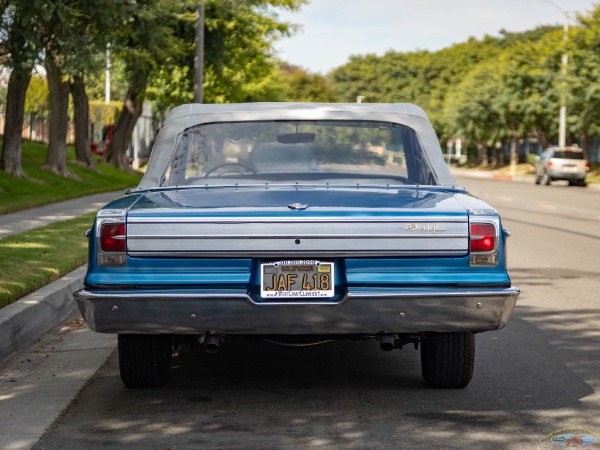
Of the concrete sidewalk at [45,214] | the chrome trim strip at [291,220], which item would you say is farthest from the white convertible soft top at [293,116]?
the concrete sidewalk at [45,214]

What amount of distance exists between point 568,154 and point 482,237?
43230 millimetres

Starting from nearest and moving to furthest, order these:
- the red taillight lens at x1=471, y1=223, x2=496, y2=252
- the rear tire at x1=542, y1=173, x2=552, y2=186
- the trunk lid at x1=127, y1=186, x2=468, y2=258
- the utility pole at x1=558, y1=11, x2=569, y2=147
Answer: the trunk lid at x1=127, y1=186, x2=468, y2=258 < the red taillight lens at x1=471, y1=223, x2=496, y2=252 < the rear tire at x1=542, y1=173, x2=552, y2=186 < the utility pole at x1=558, y1=11, x2=569, y2=147

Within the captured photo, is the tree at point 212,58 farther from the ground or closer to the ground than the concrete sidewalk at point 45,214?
farther from the ground

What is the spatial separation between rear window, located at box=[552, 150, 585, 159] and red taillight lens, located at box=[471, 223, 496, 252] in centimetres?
4299

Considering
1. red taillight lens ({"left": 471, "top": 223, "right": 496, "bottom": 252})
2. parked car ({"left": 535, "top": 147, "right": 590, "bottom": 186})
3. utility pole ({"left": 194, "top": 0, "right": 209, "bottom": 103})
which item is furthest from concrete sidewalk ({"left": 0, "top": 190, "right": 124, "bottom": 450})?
parked car ({"left": 535, "top": 147, "right": 590, "bottom": 186})

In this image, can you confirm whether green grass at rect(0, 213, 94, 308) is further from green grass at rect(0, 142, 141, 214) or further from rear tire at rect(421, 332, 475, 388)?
green grass at rect(0, 142, 141, 214)

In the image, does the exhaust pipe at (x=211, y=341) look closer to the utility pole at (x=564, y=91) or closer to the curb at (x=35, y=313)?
the curb at (x=35, y=313)

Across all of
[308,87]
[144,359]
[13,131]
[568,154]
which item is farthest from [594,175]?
[308,87]

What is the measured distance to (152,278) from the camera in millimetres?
5918

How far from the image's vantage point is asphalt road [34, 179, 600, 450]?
557 cm

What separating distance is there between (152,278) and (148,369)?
0.88 m

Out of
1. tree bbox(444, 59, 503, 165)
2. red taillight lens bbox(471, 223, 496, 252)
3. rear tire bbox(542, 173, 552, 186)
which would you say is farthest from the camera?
tree bbox(444, 59, 503, 165)

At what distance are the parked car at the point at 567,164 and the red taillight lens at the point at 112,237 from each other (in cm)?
4314

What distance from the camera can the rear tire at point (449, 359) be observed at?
21.4 feet
